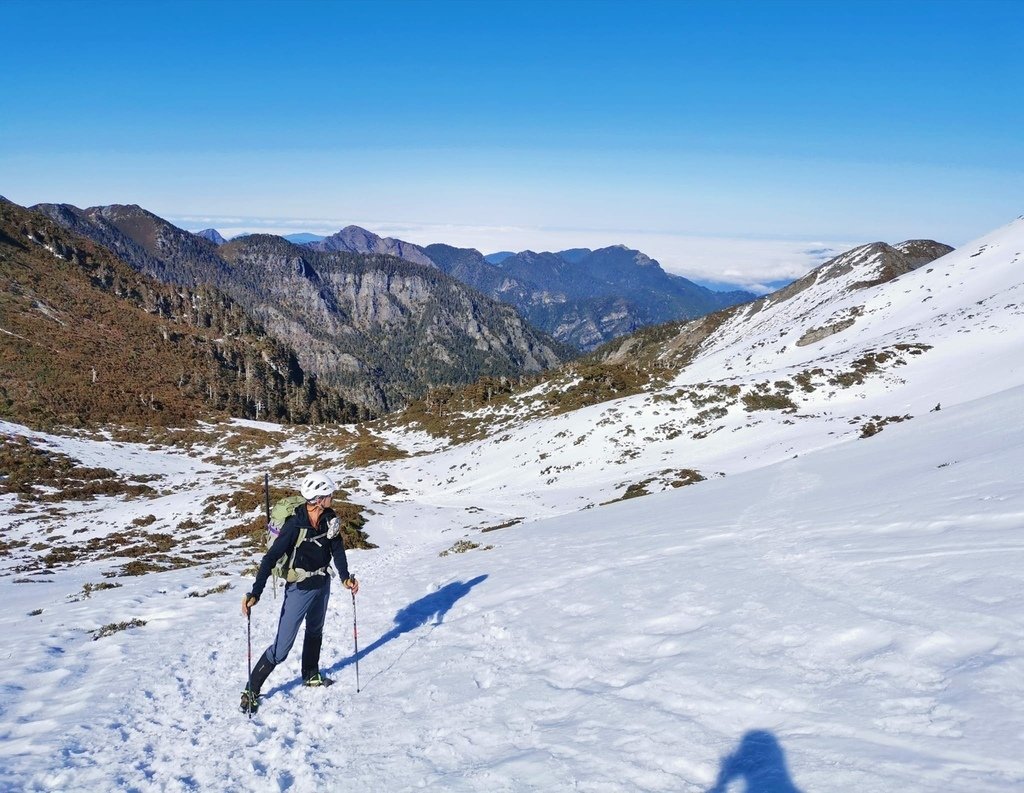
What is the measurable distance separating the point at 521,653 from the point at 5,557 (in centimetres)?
2590

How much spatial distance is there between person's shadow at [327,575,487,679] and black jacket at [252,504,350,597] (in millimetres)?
1997

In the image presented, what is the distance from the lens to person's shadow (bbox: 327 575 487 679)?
31.9 feet

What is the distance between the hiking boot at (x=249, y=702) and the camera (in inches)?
291

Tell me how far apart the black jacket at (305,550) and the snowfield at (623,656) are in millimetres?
1658

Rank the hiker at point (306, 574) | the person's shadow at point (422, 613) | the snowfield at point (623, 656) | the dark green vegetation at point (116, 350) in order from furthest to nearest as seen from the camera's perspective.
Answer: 1. the dark green vegetation at point (116, 350)
2. the person's shadow at point (422, 613)
3. the hiker at point (306, 574)
4. the snowfield at point (623, 656)

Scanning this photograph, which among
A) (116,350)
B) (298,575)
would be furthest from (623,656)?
(116,350)

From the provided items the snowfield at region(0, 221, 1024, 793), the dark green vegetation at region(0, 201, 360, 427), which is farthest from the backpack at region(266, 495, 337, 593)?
the dark green vegetation at region(0, 201, 360, 427)

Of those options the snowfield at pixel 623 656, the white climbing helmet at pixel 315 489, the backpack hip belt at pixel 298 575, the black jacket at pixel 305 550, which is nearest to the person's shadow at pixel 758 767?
the snowfield at pixel 623 656

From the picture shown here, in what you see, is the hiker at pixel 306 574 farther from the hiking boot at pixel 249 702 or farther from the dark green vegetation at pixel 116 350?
the dark green vegetation at pixel 116 350

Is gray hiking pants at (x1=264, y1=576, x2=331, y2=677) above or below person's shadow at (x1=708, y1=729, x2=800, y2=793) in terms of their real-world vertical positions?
below

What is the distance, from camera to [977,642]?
17.4 ft

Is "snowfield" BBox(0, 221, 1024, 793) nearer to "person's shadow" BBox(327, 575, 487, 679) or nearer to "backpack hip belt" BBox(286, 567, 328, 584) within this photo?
"person's shadow" BBox(327, 575, 487, 679)

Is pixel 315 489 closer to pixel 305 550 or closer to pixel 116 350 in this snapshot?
pixel 305 550

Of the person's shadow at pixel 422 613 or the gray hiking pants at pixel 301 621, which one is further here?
the person's shadow at pixel 422 613
